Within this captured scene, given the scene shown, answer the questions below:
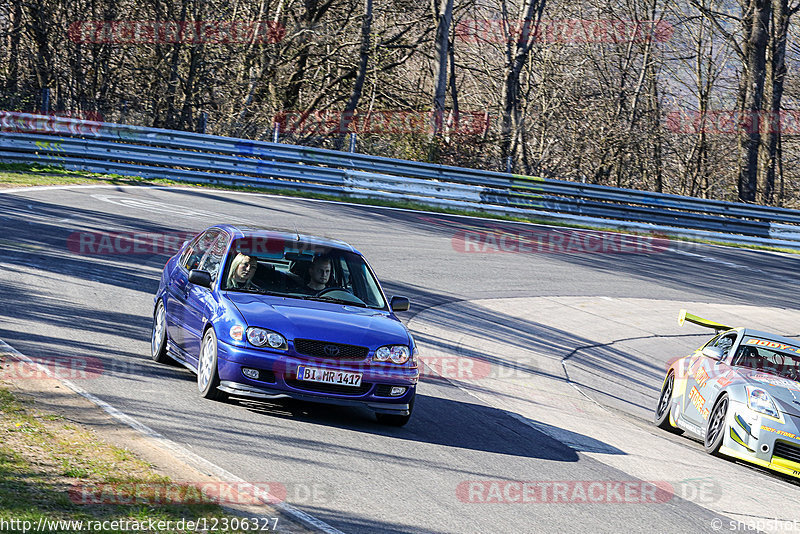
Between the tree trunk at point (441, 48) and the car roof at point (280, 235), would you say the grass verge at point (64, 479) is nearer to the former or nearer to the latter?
the car roof at point (280, 235)

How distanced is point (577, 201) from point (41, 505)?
22479 mm

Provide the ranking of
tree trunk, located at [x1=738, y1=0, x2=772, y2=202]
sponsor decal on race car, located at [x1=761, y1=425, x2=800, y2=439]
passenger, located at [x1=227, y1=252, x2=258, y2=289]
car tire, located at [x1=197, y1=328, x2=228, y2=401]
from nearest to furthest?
1. car tire, located at [x1=197, y1=328, x2=228, y2=401]
2. passenger, located at [x1=227, y1=252, x2=258, y2=289]
3. sponsor decal on race car, located at [x1=761, y1=425, x2=800, y2=439]
4. tree trunk, located at [x1=738, y1=0, x2=772, y2=202]

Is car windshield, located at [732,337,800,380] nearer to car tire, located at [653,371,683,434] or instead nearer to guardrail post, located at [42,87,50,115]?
car tire, located at [653,371,683,434]

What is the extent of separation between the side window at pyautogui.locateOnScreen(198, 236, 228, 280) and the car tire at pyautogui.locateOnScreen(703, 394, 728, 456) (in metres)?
5.09

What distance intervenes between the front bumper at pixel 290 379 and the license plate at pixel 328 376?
28 mm

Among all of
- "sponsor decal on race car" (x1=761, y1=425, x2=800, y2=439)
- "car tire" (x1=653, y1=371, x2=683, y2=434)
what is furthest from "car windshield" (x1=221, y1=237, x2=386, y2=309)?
"car tire" (x1=653, y1=371, x2=683, y2=434)

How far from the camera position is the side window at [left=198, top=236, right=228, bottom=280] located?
29.0 feet

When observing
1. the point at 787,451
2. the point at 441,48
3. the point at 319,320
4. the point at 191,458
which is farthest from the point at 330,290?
A: the point at 441,48

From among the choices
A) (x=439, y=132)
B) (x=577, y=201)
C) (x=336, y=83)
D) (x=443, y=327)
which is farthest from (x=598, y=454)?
(x=336, y=83)

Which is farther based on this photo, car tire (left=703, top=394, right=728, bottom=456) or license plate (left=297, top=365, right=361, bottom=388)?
car tire (left=703, top=394, right=728, bottom=456)

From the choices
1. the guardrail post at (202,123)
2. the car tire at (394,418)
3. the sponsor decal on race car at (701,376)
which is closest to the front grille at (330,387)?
the car tire at (394,418)

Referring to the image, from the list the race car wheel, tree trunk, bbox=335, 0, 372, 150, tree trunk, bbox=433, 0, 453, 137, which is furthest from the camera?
tree trunk, bbox=433, 0, 453, 137

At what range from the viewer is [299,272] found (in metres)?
8.84

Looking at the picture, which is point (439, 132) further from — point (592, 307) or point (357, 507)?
point (357, 507)
